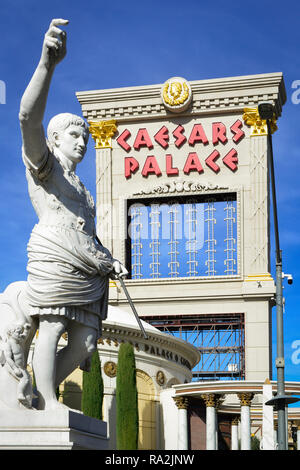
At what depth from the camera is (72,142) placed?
8.10m

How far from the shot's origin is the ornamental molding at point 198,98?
168 feet

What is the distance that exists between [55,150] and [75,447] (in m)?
2.81

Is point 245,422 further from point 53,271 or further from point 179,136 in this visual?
point 53,271

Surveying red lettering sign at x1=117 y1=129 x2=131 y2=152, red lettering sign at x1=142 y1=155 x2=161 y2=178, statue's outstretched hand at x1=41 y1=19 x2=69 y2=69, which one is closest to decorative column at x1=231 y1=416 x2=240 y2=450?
red lettering sign at x1=142 y1=155 x2=161 y2=178

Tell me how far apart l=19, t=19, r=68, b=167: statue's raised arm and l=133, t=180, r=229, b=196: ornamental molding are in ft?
144

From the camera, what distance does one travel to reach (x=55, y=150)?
8.14m

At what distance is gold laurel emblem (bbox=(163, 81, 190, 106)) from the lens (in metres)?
52.5

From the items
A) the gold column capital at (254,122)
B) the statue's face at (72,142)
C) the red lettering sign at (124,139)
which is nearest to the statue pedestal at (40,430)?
the statue's face at (72,142)

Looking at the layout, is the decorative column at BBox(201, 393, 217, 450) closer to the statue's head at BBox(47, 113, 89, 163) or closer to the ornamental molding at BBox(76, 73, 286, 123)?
the ornamental molding at BBox(76, 73, 286, 123)

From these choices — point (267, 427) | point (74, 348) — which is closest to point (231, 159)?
point (267, 427)

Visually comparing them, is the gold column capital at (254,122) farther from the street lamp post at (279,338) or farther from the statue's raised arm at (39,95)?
the statue's raised arm at (39,95)

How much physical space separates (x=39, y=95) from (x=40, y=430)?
280 cm

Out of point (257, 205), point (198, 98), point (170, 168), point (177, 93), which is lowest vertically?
point (257, 205)

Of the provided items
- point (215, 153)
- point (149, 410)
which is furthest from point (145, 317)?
point (149, 410)
